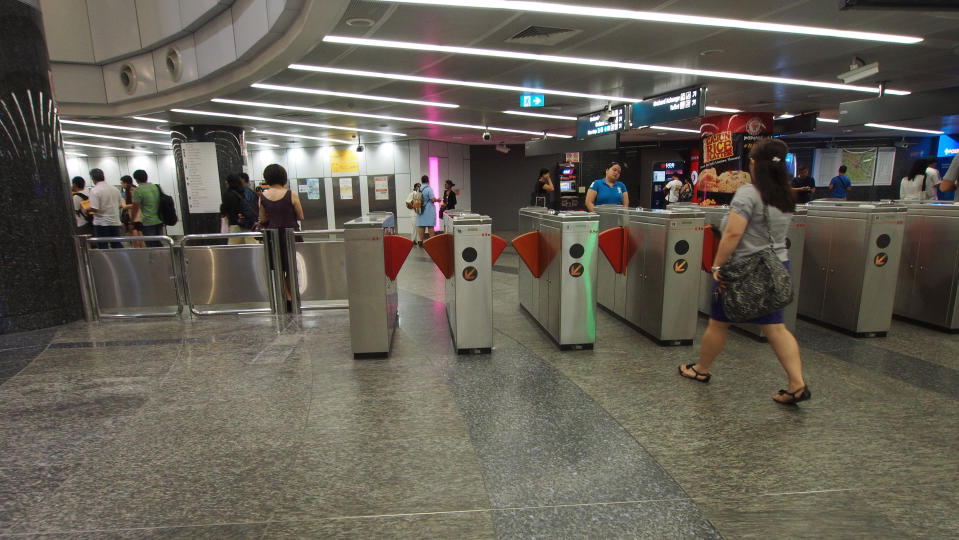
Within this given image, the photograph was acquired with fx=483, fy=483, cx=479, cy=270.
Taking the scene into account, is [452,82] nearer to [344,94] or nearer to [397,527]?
[344,94]

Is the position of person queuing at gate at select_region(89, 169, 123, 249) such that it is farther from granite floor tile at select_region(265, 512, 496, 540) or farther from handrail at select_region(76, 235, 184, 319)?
granite floor tile at select_region(265, 512, 496, 540)

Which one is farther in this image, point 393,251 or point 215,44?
point 215,44

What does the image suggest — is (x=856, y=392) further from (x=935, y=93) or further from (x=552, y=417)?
(x=935, y=93)

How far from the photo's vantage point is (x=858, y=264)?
456 cm

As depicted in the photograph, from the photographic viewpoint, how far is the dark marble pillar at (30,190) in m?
5.03

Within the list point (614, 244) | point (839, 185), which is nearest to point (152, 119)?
point (614, 244)

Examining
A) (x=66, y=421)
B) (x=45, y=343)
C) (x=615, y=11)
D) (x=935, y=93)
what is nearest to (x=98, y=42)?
(x=45, y=343)

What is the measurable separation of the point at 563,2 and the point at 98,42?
29.5 feet

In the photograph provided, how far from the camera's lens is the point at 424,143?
650 inches

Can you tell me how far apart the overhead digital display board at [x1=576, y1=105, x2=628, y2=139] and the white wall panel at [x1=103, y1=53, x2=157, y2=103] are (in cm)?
852

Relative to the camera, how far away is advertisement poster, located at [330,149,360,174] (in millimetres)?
16562

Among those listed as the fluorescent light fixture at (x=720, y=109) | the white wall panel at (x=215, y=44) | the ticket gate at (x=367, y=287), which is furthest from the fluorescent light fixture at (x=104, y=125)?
the fluorescent light fixture at (x=720, y=109)

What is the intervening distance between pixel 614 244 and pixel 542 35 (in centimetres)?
257

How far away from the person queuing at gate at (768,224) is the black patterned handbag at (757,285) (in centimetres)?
4
